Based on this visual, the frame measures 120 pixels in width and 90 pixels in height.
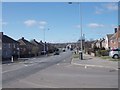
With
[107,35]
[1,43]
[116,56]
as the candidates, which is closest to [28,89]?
[116,56]

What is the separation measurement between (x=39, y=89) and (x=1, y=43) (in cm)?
7316

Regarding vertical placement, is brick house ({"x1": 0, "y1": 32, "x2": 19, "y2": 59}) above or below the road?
above

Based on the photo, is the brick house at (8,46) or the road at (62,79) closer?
the road at (62,79)

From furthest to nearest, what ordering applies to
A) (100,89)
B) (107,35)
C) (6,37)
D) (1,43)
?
(107,35) < (6,37) < (1,43) < (100,89)

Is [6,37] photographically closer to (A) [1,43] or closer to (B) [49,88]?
(A) [1,43]

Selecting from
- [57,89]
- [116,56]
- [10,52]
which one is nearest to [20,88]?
[57,89]

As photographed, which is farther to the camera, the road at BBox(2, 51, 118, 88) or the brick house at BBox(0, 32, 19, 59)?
the brick house at BBox(0, 32, 19, 59)

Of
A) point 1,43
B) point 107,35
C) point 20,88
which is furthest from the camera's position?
point 107,35

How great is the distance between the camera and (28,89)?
48.9 ft

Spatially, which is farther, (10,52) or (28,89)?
(10,52)

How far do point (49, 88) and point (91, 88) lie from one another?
6.85 ft

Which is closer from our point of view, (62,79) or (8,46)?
(62,79)

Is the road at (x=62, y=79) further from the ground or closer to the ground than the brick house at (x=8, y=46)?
closer to the ground

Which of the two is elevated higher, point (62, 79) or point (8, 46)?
point (8, 46)
